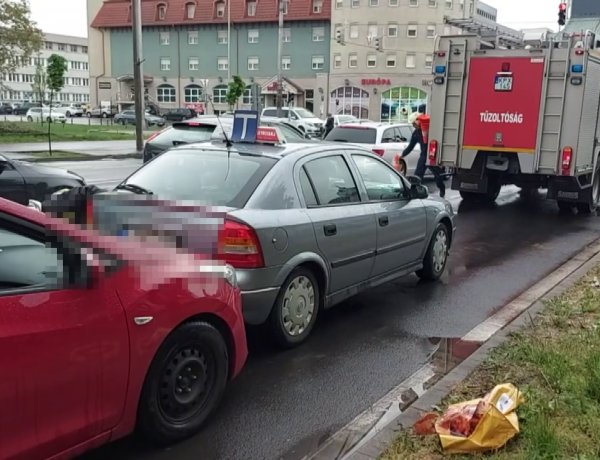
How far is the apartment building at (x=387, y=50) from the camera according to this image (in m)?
67.2

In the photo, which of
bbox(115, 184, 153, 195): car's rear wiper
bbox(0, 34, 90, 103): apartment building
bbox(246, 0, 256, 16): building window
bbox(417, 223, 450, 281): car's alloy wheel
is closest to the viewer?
bbox(115, 184, 153, 195): car's rear wiper

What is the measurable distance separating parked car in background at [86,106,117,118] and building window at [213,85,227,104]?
11559mm

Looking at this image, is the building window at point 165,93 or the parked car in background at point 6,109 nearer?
the parked car in background at point 6,109

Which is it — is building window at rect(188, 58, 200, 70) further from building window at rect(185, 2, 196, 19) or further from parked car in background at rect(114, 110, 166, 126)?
parked car in background at rect(114, 110, 166, 126)

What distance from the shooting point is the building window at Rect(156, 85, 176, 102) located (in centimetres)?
7981

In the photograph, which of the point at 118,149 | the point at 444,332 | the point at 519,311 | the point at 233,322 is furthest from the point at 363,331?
the point at 118,149

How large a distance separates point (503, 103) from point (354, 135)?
13.3ft

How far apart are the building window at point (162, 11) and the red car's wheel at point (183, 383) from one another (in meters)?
81.3

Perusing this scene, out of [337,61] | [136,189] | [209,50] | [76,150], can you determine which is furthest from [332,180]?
[209,50]

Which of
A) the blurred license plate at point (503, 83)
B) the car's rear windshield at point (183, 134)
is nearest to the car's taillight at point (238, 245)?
the car's rear windshield at point (183, 134)

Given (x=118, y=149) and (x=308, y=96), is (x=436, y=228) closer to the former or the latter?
(x=118, y=149)

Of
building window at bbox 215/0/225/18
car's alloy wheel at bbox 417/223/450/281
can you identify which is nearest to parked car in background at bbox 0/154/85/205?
car's alloy wheel at bbox 417/223/450/281

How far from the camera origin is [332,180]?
5664 mm

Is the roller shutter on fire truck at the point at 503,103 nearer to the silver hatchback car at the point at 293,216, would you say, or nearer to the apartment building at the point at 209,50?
the silver hatchback car at the point at 293,216
